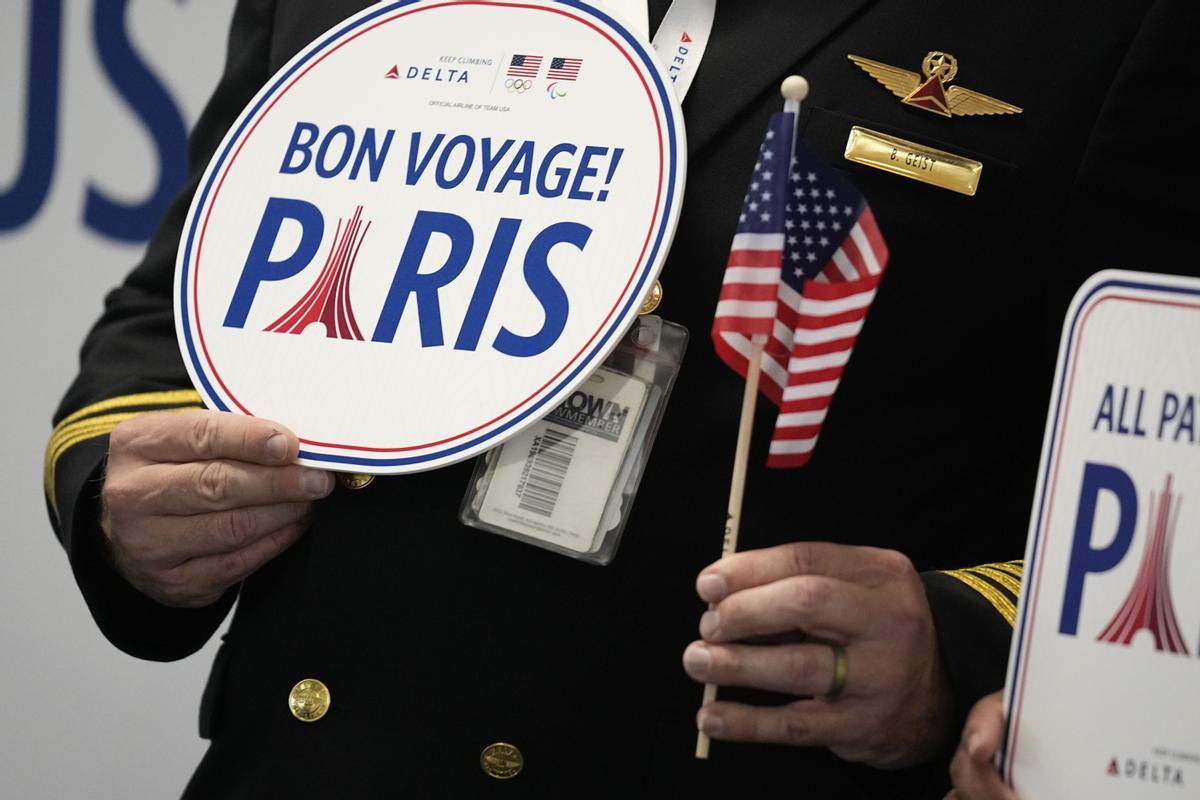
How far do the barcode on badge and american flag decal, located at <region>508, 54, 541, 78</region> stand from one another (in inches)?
11.9

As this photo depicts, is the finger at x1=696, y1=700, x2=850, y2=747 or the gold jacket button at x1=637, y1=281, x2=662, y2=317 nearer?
the finger at x1=696, y1=700, x2=850, y2=747

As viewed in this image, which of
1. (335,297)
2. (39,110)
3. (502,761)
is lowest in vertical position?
(502,761)

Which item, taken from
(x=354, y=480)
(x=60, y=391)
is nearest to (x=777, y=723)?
(x=354, y=480)

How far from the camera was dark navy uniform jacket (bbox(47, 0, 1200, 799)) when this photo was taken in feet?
3.27

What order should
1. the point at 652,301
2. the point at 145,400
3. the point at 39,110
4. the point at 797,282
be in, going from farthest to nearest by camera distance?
the point at 39,110 → the point at 145,400 → the point at 652,301 → the point at 797,282

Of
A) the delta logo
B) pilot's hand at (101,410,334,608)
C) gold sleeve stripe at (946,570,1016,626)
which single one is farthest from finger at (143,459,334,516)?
the delta logo

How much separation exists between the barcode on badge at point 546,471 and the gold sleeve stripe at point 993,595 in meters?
0.30

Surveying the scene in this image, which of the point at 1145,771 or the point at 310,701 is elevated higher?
the point at 1145,771

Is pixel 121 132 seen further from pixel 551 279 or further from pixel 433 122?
pixel 551 279

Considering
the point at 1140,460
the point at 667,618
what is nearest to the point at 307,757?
the point at 667,618

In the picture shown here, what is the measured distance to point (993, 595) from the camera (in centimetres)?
94

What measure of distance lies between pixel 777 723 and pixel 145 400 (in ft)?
2.19

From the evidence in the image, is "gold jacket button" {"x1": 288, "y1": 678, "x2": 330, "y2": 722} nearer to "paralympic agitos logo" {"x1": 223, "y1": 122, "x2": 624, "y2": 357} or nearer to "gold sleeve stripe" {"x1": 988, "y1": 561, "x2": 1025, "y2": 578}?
"paralympic agitos logo" {"x1": 223, "y1": 122, "x2": 624, "y2": 357}

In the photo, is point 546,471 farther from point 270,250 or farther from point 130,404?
point 130,404
